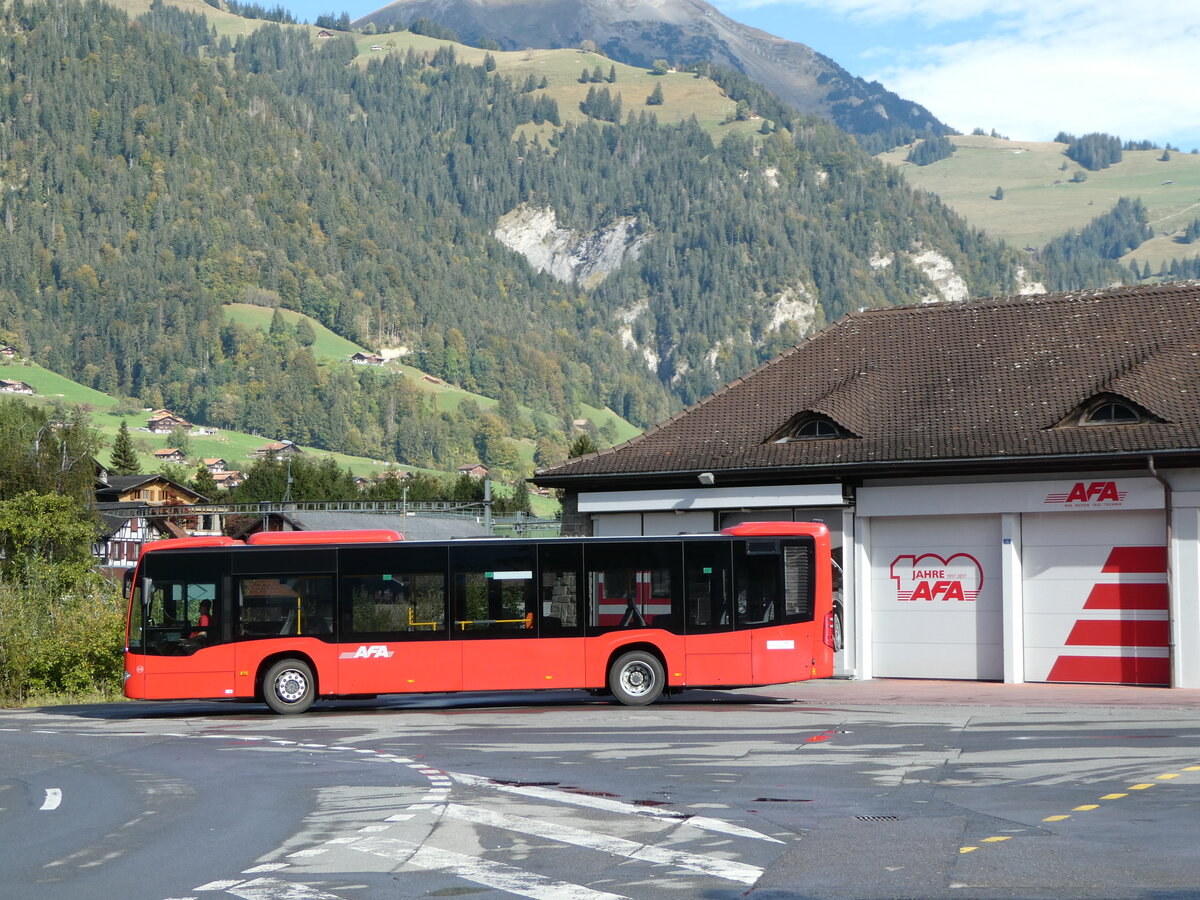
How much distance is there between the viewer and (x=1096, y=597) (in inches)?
1071

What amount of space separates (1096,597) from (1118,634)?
700 millimetres

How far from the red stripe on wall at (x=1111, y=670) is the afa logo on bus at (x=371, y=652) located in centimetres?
1139

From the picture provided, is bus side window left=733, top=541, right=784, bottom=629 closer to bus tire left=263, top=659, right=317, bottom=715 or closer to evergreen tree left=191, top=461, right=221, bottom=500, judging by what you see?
bus tire left=263, top=659, right=317, bottom=715

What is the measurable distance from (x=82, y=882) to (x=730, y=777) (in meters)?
6.65

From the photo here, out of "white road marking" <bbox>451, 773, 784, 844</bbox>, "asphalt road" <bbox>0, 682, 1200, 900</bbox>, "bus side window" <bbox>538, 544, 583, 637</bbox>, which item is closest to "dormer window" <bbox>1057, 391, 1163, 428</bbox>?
"asphalt road" <bbox>0, 682, 1200, 900</bbox>

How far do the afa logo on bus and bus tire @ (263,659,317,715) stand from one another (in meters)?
0.65

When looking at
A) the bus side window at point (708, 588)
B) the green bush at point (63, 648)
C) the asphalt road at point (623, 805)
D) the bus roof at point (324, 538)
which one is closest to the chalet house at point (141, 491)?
the green bush at point (63, 648)

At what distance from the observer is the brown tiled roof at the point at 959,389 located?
27.4 meters

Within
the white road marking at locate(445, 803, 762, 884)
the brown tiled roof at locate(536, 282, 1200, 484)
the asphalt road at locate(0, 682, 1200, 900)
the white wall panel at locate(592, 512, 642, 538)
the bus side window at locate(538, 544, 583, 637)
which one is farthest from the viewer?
the white wall panel at locate(592, 512, 642, 538)

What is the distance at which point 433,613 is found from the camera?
2448 centimetres

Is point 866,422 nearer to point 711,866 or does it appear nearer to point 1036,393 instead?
point 1036,393

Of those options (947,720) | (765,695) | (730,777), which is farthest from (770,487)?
(730,777)

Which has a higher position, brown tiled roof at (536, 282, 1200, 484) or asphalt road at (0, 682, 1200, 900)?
brown tiled roof at (536, 282, 1200, 484)

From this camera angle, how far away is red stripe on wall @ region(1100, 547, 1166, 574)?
2661cm
